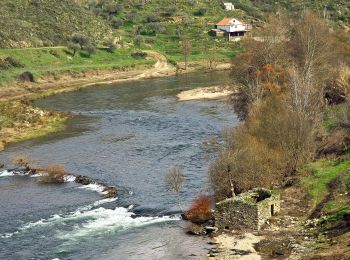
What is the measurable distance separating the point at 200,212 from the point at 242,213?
154 inches

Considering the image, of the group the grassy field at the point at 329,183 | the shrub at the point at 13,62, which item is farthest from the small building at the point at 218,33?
the grassy field at the point at 329,183

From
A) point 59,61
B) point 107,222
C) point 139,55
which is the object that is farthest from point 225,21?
point 107,222

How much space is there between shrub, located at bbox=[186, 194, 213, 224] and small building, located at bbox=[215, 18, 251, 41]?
384ft

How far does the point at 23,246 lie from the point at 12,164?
2436cm

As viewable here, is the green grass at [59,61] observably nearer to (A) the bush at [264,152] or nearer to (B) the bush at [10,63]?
(B) the bush at [10,63]

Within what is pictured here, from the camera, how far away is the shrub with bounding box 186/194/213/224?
153 ft

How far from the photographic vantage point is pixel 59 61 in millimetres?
129625

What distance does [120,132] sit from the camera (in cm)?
8100

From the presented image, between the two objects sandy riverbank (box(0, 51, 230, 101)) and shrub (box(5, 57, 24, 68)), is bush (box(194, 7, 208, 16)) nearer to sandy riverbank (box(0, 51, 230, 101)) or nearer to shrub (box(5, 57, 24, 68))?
sandy riverbank (box(0, 51, 230, 101))

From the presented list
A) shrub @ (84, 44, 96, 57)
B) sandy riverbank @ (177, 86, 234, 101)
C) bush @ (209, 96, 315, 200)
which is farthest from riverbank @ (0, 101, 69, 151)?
shrub @ (84, 44, 96, 57)

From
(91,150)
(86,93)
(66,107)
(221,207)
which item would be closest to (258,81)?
(91,150)

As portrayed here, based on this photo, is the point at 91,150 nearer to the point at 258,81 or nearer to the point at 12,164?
the point at 12,164

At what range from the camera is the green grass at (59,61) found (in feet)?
394

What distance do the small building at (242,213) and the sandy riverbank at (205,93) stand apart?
59.1 m
